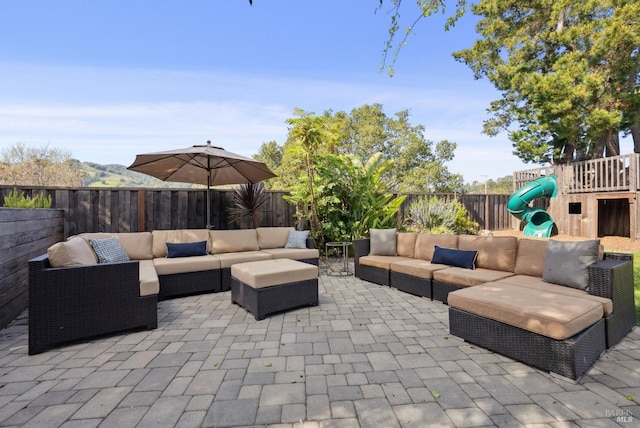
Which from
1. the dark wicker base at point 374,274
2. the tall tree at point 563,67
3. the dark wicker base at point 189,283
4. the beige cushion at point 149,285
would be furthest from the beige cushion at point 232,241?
the tall tree at point 563,67

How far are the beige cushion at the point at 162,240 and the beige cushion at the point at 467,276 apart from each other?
414 cm

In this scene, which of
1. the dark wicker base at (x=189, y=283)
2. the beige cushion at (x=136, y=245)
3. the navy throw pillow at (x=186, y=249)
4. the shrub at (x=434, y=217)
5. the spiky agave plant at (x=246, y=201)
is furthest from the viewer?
the shrub at (x=434, y=217)

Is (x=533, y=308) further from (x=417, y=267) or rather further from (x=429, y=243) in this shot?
(x=429, y=243)

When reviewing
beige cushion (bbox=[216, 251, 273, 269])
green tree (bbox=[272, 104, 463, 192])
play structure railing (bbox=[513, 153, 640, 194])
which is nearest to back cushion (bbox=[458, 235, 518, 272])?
beige cushion (bbox=[216, 251, 273, 269])

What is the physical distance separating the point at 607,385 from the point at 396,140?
20.1 m

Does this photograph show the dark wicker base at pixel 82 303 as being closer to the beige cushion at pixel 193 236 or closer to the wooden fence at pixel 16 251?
the wooden fence at pixel 16 251

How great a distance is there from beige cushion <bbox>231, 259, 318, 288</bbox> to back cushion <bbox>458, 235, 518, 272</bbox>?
2.21 meters

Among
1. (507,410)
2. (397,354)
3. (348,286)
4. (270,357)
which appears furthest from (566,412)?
(348,286)

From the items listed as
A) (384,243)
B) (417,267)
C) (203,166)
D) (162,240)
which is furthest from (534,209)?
(162,240)

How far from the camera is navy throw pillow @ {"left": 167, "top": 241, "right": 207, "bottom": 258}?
15.4 ft

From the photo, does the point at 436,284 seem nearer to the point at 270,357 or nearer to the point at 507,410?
the point at 507,410

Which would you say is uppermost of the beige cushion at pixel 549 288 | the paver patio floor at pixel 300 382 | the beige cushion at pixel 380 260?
the beige cushion at pixel 549 288

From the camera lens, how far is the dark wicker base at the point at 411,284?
13.2 feet

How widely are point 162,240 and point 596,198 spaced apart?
40.0 feet
